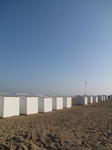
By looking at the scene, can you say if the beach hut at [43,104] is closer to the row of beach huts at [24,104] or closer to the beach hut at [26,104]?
the row of beach huts at [24,104]

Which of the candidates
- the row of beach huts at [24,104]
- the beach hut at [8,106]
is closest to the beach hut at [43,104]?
the row of beach huts at [24,104]

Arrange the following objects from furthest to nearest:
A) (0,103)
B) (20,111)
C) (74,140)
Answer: (20,111) < (0,103) < (74,140)

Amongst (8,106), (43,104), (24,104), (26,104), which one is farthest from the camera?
(43,104)

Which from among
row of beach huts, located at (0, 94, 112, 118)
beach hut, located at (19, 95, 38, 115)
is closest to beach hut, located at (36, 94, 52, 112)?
row of beach huts, located at (0, 94, 112, 118)

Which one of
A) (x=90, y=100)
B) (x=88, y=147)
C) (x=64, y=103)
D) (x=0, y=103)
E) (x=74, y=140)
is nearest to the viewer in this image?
(x=88, y=147)

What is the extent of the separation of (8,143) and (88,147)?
10.7 ft

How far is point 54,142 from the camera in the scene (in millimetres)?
7055

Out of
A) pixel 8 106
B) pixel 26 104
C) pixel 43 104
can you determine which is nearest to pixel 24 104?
pixel 26 104

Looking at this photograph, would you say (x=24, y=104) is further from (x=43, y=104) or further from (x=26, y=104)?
(x=43, y=104)

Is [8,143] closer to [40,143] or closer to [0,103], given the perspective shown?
[40,143]

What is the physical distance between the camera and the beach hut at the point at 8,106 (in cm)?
1492

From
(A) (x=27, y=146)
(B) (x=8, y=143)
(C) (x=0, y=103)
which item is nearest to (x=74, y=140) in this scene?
(A) (x=27, y=146)

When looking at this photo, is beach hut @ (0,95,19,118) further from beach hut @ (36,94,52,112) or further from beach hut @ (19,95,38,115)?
beach hut @ (36,94,52,112)

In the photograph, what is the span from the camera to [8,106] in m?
15.5
